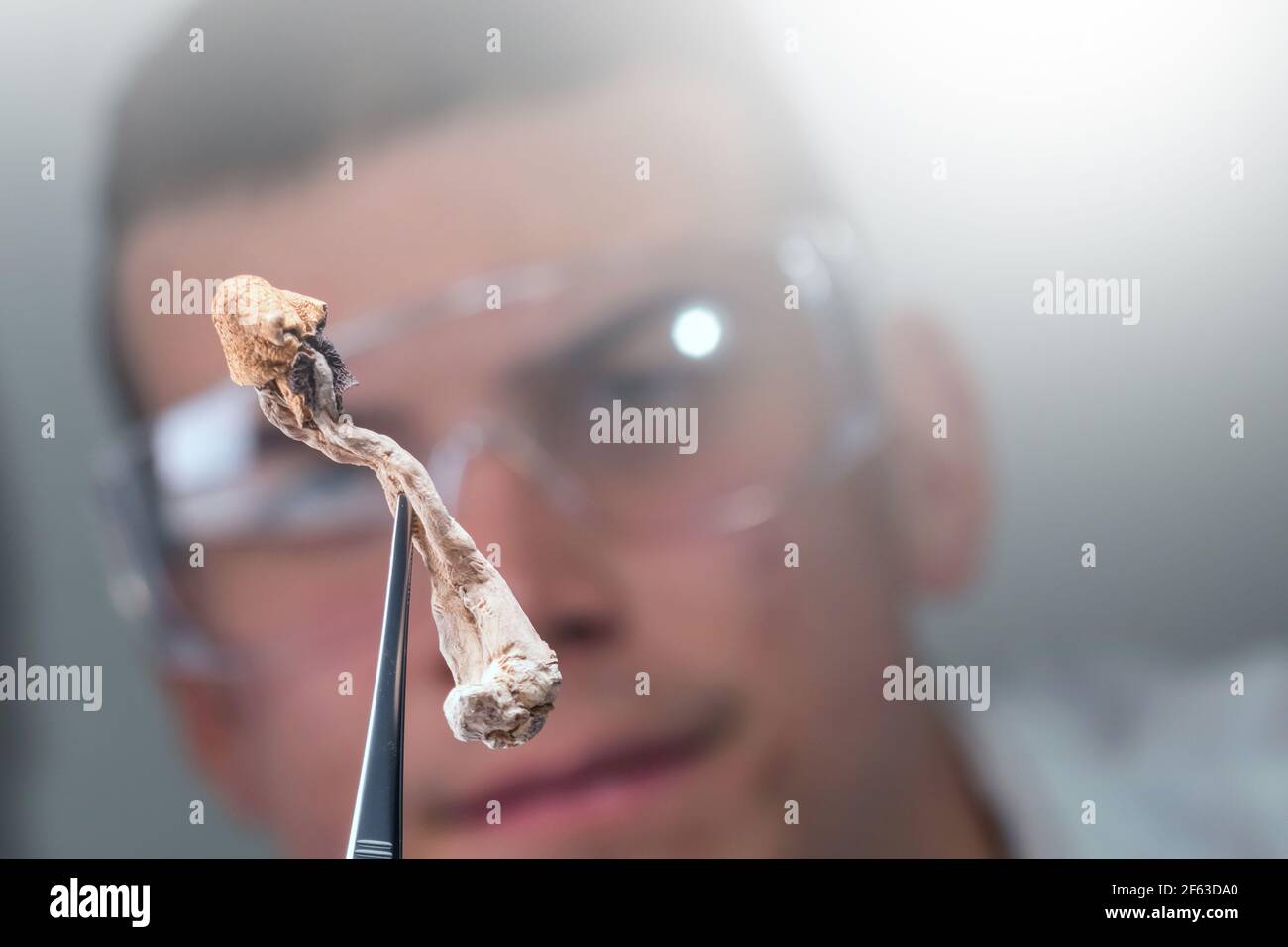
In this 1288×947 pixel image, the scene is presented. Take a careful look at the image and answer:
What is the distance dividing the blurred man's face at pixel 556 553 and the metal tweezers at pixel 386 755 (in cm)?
118

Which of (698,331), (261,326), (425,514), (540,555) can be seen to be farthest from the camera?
(698,331)

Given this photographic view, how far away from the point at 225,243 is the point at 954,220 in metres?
1.95

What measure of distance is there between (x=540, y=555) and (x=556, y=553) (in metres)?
0.04

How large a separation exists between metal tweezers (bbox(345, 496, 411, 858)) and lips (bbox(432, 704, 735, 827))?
1.31 m

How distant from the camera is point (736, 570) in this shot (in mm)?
3322

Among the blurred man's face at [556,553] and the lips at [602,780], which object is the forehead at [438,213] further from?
the lips at [602,780]

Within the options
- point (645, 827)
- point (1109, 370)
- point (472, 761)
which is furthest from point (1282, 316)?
point (472, 761)

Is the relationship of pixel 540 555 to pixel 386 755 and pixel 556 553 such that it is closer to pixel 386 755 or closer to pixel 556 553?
pixel 556 553

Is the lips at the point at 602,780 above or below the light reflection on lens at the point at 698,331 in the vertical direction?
below

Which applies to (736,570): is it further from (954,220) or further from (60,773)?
(60,773)

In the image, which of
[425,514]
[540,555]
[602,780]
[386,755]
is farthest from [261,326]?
[602,780]

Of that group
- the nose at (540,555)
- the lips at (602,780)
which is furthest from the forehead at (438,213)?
the lips at (602,780)

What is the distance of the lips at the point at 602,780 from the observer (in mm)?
3266

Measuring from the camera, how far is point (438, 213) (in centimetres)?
332
